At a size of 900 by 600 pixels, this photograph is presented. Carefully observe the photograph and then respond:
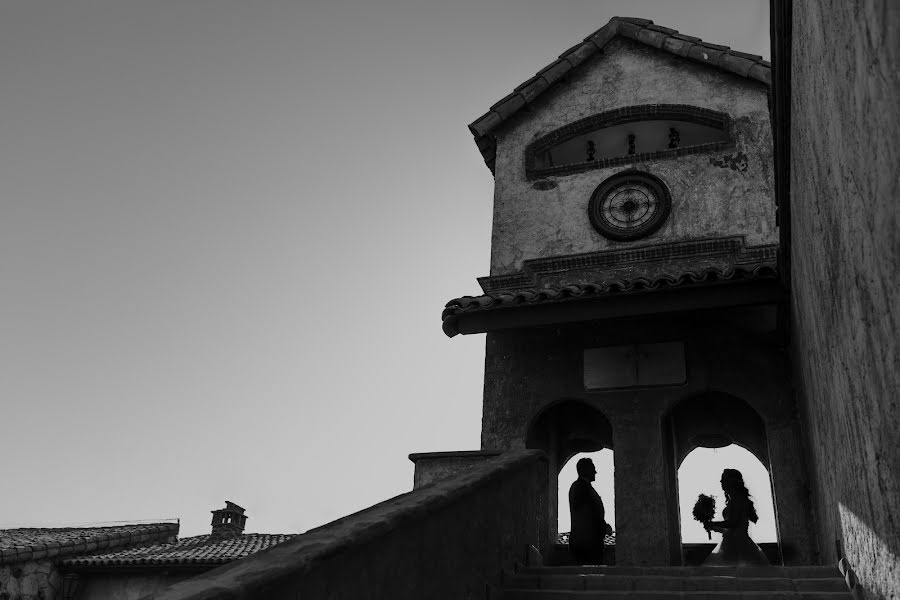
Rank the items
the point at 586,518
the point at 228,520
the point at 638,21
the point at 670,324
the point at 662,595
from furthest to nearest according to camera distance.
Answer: the point at 228,520 → the point at 638,21 → the point at 670,324 → the point at 586,518 → the point at 662,595

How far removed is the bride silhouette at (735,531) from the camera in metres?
7.72

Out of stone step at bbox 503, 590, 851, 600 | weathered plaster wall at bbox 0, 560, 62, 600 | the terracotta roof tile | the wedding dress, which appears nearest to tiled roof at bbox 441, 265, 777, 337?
the wedding dress

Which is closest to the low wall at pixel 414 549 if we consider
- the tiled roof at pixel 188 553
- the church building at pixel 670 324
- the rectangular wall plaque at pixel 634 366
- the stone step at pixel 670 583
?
the church building at pixel 670 324

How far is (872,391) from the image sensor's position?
10.6ft

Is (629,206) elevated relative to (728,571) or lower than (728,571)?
elevated

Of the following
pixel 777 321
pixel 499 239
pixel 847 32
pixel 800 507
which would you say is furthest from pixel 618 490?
pixel 847 32

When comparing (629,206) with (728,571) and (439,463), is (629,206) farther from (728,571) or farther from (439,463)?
(728,571)

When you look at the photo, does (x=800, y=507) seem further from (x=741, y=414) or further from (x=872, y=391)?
(x=872, y=391)

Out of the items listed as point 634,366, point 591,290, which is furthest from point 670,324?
point 591,290

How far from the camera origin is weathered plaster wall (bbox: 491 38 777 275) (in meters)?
10.3

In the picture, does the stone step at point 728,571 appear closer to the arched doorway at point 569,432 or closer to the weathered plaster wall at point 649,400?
the weathered plaster wall at point 649,400

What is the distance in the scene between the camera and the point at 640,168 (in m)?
11.0

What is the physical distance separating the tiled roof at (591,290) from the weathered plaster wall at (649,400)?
1273mm

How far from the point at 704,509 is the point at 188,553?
12.6 metres
